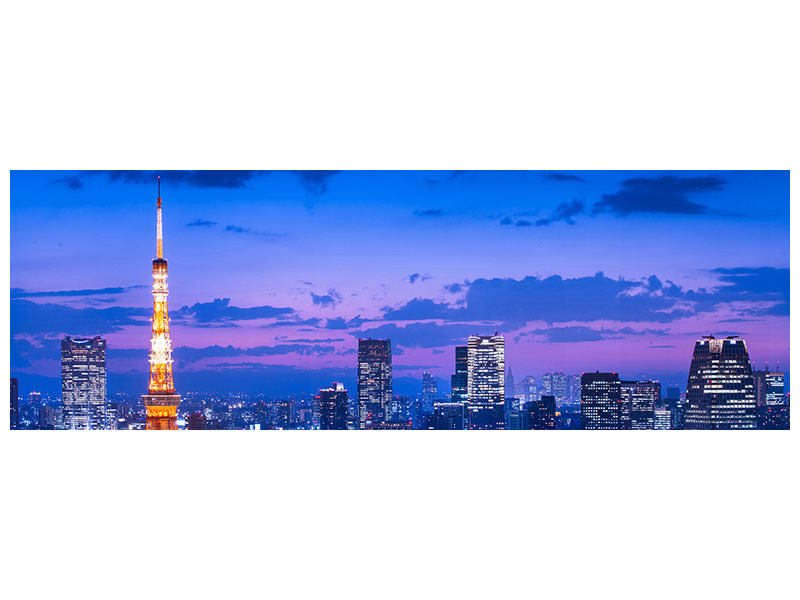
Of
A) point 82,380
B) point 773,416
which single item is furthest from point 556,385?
point 82,380

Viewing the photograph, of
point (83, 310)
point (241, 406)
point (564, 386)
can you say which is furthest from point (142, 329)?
point (564, 386)

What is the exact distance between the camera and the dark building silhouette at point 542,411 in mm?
10312

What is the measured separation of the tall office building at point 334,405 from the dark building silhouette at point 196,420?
1.24m

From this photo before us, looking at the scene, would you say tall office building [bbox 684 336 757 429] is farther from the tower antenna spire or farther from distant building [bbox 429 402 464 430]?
the tower antenna spire

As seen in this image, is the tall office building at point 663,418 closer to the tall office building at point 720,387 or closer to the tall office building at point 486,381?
the tall office building at point 720,387

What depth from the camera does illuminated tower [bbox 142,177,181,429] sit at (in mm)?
9672

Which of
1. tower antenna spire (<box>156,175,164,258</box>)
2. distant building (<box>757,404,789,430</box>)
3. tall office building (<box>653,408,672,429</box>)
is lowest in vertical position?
tall office building (<box>653,408,672,429</box>)

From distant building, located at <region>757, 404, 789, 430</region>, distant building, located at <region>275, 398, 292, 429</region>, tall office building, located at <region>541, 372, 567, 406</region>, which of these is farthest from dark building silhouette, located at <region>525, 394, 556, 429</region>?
distant building, located at <region>275, 398, 292, 429</region>

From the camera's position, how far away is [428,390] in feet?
34.2

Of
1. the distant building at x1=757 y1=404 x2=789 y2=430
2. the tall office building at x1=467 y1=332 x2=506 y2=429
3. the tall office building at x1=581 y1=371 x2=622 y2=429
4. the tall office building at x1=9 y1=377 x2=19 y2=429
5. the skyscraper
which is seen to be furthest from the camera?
the tall office building at x1=581 y1=371 x2=622 y2=429

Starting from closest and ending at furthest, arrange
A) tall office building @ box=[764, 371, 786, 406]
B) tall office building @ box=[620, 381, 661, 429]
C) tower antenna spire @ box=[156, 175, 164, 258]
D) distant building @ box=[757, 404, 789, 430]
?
distant building @ box=[757, 404, 789, 430], tall office building @ box=[764, 371, 786, 406], tower antenna spire @ box=[156, 175, 164, 258], tall office building @ box=[620, 381, 661, 429]

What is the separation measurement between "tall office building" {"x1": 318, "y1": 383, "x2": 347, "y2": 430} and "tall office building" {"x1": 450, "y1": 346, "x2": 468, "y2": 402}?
117cm

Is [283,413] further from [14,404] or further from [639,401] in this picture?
[639,401]

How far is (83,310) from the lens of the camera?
9711mm
